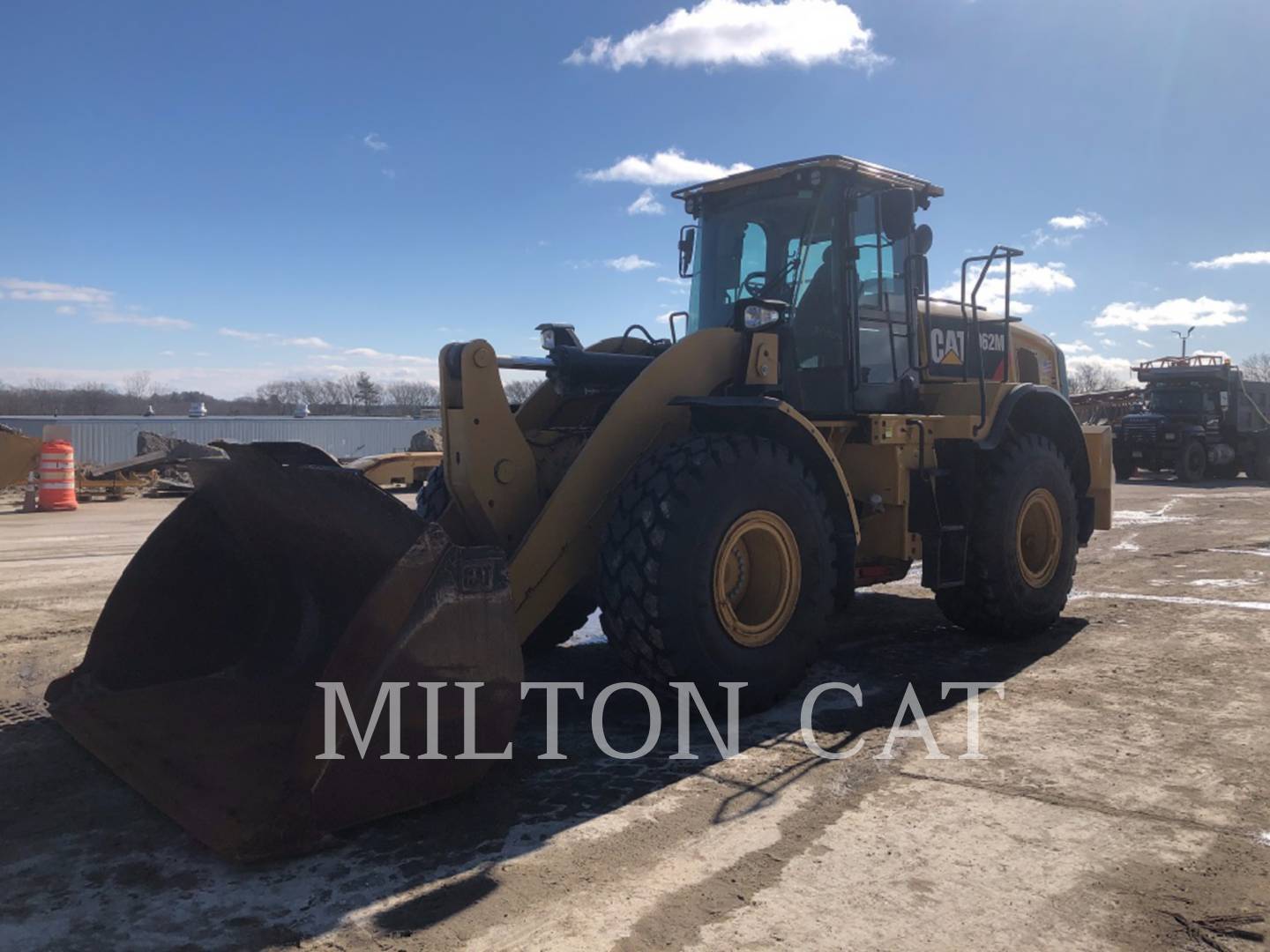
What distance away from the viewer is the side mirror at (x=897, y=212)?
19.0ft

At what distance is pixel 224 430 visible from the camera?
34.1m

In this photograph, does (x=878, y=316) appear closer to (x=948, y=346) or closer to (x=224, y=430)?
(x=948, y=346)

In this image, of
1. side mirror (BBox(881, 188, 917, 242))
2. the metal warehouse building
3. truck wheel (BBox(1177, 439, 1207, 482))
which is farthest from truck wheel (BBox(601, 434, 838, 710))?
the metal warehouse building

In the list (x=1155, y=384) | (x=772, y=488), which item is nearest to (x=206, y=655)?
(x=772, y=488)

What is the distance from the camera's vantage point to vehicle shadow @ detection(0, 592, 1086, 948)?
2898 mm

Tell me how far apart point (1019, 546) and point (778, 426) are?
8.10 ft

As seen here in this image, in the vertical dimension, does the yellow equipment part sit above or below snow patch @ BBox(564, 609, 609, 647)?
above

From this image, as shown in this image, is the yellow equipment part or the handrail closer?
the handrail

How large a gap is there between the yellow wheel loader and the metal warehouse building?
24727mm

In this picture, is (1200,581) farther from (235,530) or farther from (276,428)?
(276,428)

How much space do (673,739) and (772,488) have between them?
1.23m

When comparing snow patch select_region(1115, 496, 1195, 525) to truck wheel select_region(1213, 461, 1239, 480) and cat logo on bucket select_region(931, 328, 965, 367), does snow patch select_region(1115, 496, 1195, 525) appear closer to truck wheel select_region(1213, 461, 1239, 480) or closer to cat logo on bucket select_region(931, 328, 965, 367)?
cat logo on bucket select_region(931, 328, 965, 367)

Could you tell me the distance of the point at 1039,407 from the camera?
23.0ft

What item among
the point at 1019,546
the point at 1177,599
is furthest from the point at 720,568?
the point at 1177,599
